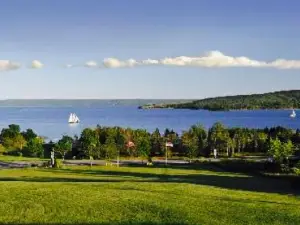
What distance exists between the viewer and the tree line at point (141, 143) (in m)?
74.1

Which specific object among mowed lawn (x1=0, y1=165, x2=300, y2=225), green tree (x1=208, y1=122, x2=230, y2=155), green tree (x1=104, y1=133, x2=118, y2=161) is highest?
green tree (x1=208, y1=122, x2=230, y2=155)

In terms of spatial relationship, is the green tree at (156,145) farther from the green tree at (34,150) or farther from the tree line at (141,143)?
the green tree at (34,150)

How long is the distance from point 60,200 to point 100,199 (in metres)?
1.91

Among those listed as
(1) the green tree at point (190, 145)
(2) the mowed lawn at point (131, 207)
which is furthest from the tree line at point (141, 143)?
(2) the mowed lawn at point (131, 207)

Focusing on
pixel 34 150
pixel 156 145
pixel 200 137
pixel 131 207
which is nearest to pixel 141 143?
pixel 156 145

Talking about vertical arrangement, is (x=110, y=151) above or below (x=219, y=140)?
below

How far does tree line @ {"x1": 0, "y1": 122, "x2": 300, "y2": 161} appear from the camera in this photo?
2916 inches

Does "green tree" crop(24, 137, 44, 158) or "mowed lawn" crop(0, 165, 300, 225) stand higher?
"green tree" crop(24, 137, 44, 158)

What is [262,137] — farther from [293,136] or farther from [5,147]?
[5,147]

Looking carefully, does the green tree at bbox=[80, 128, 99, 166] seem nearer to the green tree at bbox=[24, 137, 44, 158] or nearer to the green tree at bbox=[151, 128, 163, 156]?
the green tree at bbox=[24, 137, 44, 158]

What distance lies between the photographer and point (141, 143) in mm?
73250

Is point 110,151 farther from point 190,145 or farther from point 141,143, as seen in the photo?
point 190,145

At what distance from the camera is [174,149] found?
87.1 meters

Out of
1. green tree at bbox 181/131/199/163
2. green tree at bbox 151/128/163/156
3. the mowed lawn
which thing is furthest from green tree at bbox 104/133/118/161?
→ the mowed lawn
